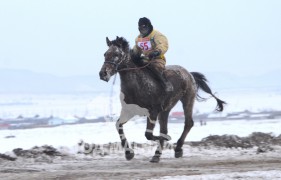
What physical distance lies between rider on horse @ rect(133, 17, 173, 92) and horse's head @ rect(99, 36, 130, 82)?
0.47 meters

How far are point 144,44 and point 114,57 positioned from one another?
1.32m

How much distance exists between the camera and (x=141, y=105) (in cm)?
1211

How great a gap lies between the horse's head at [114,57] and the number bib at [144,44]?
2.16 ft

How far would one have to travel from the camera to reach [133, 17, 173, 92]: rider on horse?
12517mm

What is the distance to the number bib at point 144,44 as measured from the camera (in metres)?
12.7

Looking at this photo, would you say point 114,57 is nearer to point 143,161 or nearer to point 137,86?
point 137,86

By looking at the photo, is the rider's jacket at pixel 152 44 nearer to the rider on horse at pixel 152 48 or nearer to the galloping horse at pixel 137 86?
the rider on horse at pixel 152 48

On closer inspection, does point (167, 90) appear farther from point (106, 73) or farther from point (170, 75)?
point (106, 73)

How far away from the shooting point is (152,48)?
12.8 m

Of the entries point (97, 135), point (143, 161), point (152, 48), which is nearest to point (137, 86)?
point (152, 48)

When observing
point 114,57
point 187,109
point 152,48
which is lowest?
point 187,109

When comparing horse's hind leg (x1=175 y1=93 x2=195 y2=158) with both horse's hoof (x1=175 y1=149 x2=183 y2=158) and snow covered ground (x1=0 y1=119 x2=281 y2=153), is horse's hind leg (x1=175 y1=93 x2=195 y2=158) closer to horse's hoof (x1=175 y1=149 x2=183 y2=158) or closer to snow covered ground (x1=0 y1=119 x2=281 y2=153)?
horse's hoof (x1=175 y1=149 x2=183 y2=158)

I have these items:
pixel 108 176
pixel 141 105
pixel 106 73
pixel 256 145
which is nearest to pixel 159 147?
pixel 141 105

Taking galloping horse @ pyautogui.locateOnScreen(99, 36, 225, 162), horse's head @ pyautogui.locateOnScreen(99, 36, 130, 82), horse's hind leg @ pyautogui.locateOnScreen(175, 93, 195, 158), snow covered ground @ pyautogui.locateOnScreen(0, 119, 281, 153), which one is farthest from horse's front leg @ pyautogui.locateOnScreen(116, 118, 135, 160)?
snow covered ground @ pyautogui.locateOnScreen(0, 119, 281, 153)
